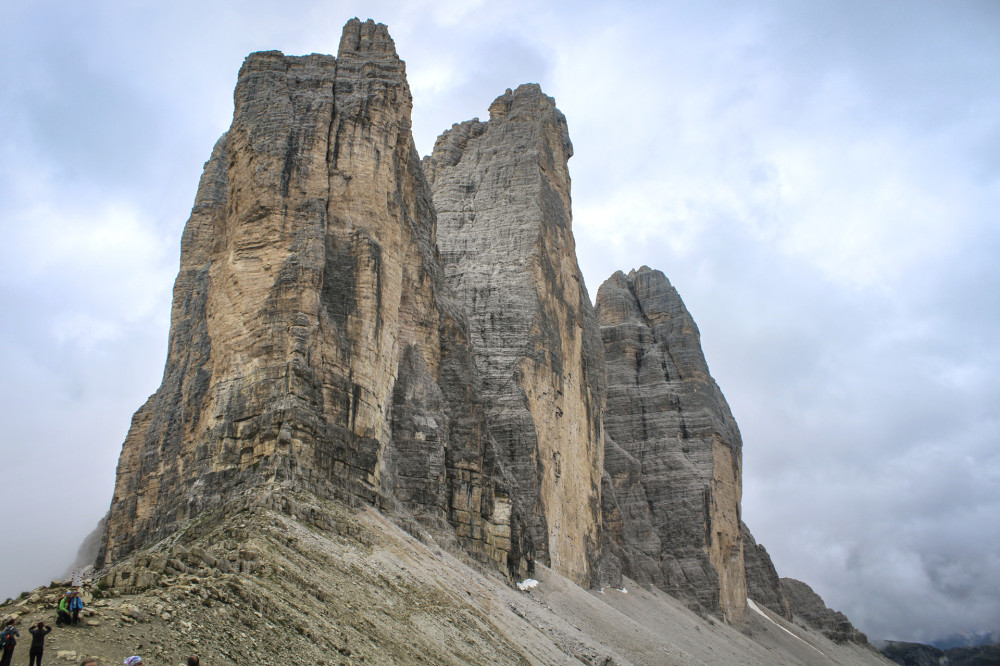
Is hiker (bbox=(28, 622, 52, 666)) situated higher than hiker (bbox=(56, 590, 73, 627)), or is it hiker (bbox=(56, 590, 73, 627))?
hiker (bbox=(56, 590, 73, 627))

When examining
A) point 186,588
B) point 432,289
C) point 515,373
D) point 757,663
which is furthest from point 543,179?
point 186,588

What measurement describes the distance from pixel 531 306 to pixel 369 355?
71.4 feet

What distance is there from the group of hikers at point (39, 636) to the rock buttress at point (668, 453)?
1976 inches

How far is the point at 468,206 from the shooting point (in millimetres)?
60062

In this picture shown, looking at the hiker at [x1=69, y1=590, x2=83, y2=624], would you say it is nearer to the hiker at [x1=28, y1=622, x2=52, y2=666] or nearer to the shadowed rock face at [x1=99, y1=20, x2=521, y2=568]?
the hiker at [x1=28, y1=622, x2=52, y2=666]

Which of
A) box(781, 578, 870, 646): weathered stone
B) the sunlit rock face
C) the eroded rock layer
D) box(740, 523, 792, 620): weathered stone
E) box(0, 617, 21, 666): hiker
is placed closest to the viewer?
box(0, 617, 21, 666): hiker

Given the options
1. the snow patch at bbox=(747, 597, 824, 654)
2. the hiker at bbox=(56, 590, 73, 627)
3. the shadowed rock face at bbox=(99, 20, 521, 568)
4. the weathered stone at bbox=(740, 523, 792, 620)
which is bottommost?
the snow patch at bbox=(747, 597, 824, 654)

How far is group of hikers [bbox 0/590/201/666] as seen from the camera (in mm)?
13594

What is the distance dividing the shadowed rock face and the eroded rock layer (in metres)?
7.50

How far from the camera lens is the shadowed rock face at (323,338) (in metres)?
28.6

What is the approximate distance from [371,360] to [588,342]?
119 ft

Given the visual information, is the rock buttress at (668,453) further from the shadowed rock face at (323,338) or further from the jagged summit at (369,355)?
the shadowed rock face at (323,338)

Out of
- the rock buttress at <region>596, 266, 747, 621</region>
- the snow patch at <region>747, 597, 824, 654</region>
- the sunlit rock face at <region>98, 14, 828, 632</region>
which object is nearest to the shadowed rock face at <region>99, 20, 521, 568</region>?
the sunlit rock face at <region>98, 14, 828, 632</region>

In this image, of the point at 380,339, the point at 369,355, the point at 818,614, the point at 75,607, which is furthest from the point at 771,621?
the point at 75,607
